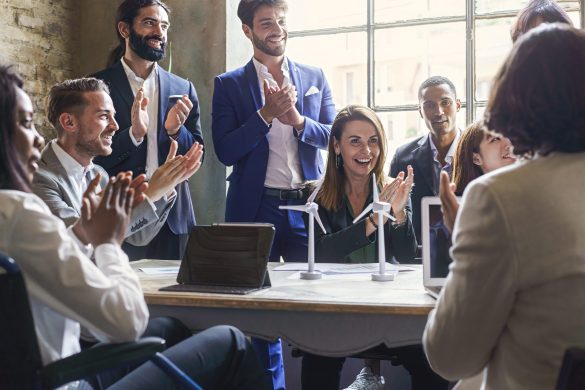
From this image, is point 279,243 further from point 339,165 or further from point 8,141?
point 8,141

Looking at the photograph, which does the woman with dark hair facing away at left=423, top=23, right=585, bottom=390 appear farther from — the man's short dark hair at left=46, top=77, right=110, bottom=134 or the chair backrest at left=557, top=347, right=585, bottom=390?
the man's short dark hair at left=46, top=77, right=110, bottom=134

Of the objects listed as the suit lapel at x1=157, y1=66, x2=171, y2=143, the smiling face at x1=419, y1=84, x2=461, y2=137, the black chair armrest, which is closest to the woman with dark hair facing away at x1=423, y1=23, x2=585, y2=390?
the black chair armrest

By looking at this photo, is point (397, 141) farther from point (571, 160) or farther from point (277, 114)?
point (571, 160)

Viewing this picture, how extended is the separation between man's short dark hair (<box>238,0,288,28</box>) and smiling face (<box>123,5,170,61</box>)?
445 mm

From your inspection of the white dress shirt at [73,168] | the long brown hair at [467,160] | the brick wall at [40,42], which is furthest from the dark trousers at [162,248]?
the brick wall at [40,42]

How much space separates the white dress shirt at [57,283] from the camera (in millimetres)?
1567

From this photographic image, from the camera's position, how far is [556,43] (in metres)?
1.33

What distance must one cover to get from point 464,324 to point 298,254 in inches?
92.4

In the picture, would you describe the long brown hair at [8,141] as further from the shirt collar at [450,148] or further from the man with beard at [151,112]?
the shirt collar at [450,148]

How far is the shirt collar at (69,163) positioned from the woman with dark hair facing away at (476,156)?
1533 millimetres

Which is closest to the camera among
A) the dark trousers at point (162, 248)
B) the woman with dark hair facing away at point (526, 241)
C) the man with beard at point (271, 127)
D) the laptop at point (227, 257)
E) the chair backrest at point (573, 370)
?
the chair backrest at point (573, 370)

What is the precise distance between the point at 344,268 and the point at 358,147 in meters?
0.67

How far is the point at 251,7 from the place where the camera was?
4.04 metres

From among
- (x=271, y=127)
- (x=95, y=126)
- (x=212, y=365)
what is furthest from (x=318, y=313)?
(x=271, y=127)
